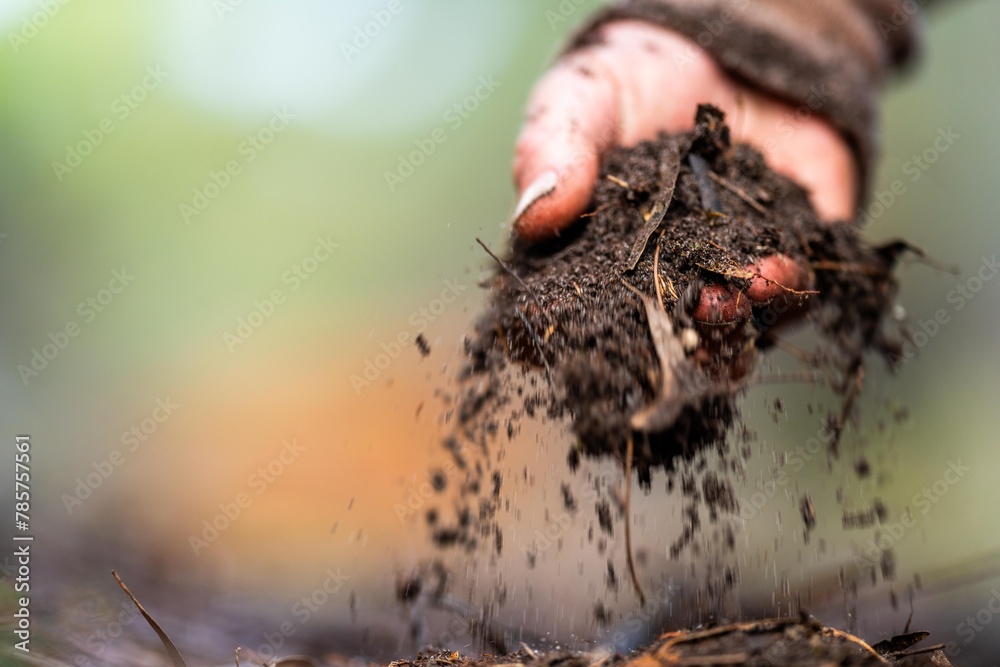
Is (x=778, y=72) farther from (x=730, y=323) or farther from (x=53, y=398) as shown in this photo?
(x=53, y=398)

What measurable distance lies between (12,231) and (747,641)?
6029 millimetres

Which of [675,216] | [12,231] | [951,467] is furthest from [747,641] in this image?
[12,231]

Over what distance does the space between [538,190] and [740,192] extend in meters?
0.68

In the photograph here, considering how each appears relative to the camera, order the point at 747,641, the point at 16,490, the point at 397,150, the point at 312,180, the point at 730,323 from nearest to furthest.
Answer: the point at 747,641, the point at 730,323, the point at 16,490, the point at 312,180, the point at 397,150

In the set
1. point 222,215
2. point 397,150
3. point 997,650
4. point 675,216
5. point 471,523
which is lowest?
point 997,650

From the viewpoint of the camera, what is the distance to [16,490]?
10.9ft
